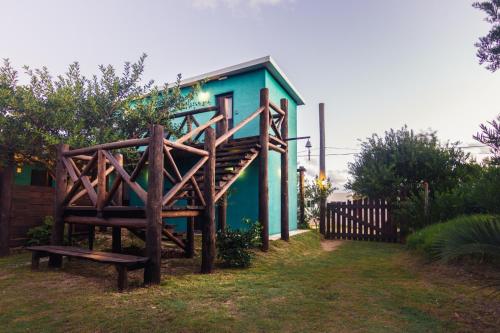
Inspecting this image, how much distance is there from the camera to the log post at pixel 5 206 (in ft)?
25.4

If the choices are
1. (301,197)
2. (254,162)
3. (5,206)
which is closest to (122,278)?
(5,206)

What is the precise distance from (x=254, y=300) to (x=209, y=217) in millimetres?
2237

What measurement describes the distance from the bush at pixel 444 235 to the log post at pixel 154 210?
4028 mm

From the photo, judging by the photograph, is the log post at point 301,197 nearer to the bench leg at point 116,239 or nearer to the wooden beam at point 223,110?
the wooden beam at point 223,110

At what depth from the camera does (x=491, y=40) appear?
3.31 meters

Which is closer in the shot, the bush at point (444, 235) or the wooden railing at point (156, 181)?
the bush at point (444, 235)

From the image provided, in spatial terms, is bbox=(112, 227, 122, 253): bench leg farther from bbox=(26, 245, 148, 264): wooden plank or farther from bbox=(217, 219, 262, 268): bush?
bbox=(217, 219, 262, 268): bush

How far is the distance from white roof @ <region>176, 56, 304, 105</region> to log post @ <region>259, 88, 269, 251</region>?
6.16 ft

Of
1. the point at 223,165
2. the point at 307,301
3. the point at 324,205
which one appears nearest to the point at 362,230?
the point at 324,205

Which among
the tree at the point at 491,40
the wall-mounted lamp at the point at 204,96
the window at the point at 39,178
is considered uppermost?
the wall-mounted lamp at the point at 204,96

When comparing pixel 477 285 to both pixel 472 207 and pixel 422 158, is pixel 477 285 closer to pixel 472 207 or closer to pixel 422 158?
pixel 472 207

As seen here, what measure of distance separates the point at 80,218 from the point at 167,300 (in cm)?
349

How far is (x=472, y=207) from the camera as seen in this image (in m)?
8.49

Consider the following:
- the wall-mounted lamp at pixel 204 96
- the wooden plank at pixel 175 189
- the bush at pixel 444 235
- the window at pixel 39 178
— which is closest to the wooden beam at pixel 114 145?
the wooden plank at pixel 175 189
